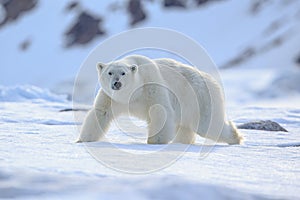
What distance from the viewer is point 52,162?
3119 mm

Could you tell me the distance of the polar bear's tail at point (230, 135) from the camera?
5395 mm

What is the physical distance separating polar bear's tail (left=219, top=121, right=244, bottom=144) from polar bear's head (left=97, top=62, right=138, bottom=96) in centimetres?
119

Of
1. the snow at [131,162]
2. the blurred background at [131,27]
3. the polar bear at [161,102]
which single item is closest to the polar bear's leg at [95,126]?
the polar bear at [161,102]

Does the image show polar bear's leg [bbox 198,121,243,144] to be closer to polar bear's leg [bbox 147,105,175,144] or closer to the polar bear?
the polar bear

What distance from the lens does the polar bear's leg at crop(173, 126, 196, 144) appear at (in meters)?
5.38

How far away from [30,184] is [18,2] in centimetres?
5080

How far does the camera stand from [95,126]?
4.82 metres

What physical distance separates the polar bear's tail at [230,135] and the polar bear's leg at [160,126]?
2.71 feet

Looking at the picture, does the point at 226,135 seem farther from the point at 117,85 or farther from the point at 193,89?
the point at 117,85

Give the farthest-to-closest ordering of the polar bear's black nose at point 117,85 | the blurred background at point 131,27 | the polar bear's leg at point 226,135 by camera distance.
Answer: the blurred background at point 131,27
the polar bear's leg at point 226,135
the polar bear's black nose at point 117,85

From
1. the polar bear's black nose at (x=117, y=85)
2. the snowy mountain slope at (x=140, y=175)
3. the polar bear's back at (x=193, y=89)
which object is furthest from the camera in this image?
the polar bear's back at (x=193, y=89)

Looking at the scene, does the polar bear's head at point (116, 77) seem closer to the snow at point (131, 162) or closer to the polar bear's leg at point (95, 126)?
the polar bear's leg at point (95, 126)

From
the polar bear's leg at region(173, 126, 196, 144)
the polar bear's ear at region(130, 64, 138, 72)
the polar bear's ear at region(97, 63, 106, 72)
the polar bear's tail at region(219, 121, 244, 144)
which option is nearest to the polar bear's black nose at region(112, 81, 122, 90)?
the polar bear's ear at region(130, 64, 138, 72)

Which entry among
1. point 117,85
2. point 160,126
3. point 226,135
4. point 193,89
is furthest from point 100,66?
point 226,135
